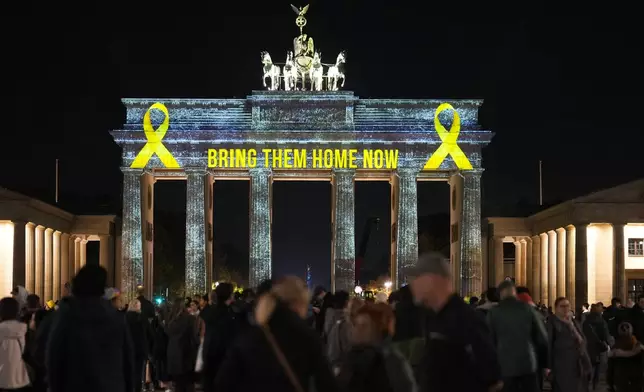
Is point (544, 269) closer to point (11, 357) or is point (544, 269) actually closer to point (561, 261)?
point (561, 261)

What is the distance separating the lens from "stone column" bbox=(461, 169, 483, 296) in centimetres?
6606

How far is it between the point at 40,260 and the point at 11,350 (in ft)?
174

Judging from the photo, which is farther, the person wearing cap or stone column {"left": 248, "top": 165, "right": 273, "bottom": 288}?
stone column {"left": 248, "top": 165, "right": 273, "bottom": 288}

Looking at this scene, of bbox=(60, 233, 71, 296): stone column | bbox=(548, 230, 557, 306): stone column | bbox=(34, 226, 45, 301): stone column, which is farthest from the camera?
bbox=(60, 233, 71, 296): stone column

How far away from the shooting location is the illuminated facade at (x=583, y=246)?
60.5m

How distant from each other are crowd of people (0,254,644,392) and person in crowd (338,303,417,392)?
1 centimetres

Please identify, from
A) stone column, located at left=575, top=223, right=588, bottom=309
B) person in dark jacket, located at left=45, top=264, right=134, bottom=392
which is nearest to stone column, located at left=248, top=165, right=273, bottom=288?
stone column, located at left=575, top=223, right=588, bottom=309

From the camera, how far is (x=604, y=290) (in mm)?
65312

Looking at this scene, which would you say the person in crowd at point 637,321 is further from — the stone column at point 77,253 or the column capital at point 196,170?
the stone column at point 77,253

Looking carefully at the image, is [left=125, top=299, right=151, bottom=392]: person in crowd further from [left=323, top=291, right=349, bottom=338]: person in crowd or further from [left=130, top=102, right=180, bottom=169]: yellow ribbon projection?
[left=130, top=102, right=180, bottom=169]: yellow ribbon projection

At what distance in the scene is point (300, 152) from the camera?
2598 inches

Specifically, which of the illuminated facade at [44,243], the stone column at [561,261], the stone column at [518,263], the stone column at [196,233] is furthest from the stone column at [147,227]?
the stone column at [518,263]

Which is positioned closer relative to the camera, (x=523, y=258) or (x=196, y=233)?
(x=196, y=233)

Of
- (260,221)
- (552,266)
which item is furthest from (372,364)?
(552,266)
